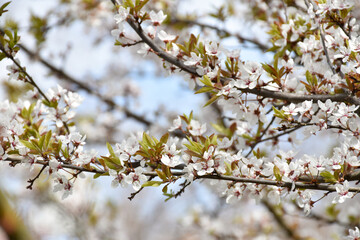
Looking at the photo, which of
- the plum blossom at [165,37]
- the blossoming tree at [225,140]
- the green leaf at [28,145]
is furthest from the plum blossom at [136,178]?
the plum blossom at [165,37]

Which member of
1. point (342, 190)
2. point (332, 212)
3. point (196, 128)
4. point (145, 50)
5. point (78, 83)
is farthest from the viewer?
point (78, 83)

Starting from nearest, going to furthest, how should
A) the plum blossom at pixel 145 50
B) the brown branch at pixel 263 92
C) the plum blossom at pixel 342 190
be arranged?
1. the plum blossom at pixel 342 190
2. the brown branch at pixel 263 92
3. the plum blossom at pixel 145 50

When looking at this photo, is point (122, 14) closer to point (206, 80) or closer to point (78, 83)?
point (206, 80)

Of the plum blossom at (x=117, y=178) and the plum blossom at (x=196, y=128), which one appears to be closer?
the plum blossom at (x=117, y=178)

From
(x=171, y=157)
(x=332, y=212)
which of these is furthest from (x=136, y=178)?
(x=332, y=212)

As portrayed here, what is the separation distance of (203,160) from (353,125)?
73cm

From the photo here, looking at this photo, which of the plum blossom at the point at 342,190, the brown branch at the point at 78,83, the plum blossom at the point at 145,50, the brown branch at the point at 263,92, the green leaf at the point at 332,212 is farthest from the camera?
the brown branch at the point at 78,83

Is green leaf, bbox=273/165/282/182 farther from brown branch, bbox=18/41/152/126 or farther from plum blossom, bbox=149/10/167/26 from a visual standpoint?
brown branch, bbox=18/41/152/126

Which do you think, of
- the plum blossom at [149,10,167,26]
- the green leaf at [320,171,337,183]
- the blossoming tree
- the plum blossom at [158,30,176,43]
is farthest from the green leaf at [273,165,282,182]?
the plum blossom at [149,10,167,26]

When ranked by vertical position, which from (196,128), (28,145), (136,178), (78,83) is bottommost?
(28,145)

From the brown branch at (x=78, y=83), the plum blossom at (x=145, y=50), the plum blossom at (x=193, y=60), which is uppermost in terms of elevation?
the brown branch at (x=78, y=83)

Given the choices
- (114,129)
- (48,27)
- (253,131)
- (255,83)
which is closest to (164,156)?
(255,83)

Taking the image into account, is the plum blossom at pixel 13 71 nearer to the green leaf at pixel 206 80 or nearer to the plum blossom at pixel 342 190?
the green leaf at pixel 206 80

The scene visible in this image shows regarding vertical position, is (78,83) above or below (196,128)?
above
